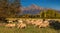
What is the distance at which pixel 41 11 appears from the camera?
19.1 meters

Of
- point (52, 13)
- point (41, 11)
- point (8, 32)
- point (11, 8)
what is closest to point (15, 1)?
point (11, 8)

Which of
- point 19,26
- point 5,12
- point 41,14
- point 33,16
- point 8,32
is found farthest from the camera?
point 41,14

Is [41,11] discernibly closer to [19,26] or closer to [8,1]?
[8,1]

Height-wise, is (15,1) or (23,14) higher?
(15,1)

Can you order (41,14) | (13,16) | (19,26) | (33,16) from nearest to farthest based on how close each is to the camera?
(19,26), (13,16), (33,16), (41,14)

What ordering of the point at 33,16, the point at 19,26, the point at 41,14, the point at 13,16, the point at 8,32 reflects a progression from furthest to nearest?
the point at 41,14 < the point at 33,16 < the point at 13,16 < the point at 19,26 < the point at 8,32

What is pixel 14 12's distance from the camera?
677 inches

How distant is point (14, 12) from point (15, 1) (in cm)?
124

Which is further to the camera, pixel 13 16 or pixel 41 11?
pixel 41 11

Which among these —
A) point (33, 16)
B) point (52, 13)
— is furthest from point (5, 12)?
point (52, 13)

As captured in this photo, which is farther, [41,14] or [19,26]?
[41,14]

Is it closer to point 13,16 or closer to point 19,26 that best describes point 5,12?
point 13,16

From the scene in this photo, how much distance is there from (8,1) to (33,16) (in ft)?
11.5

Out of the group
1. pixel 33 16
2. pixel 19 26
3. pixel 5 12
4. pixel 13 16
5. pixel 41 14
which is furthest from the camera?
pixel 41 14
